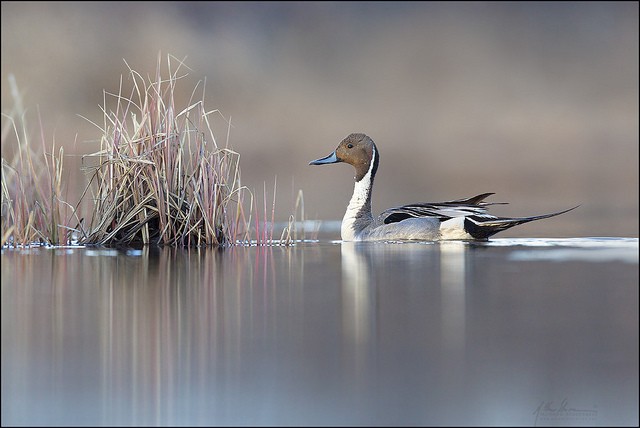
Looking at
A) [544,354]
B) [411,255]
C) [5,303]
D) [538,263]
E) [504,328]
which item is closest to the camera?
[544,354]

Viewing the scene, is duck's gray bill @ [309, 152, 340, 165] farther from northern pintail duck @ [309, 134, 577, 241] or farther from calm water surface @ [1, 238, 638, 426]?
calm water surface @ [1, 238, 638, 426]

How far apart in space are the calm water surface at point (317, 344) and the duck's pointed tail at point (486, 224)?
242 cm

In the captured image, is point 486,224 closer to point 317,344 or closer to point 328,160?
point 328,160

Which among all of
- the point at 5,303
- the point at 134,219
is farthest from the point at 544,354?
the point at 134,219

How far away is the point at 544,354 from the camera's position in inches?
102

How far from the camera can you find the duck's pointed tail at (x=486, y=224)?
7527mm

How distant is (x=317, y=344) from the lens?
8.99ft

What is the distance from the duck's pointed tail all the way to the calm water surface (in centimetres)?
242

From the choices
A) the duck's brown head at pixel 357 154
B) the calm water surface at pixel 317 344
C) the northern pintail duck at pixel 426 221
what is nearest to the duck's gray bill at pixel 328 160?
the duck's brown head at pixel 357 154

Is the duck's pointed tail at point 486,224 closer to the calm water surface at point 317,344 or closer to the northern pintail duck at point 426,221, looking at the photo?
the northern pintail duck at point 426,221

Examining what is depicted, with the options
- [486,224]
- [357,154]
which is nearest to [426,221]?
[486,224]

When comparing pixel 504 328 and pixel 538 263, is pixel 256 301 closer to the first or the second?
pixel 504 328

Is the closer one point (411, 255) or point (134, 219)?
point (411, 255)

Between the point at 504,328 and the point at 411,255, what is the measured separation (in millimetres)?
3051
